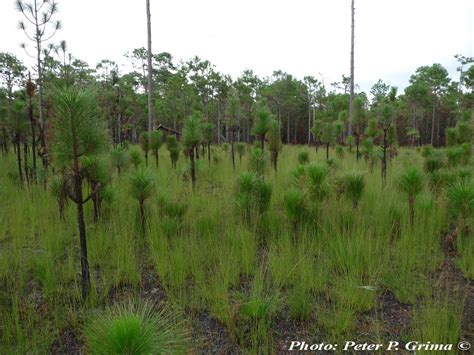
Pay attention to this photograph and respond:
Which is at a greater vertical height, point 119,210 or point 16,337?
point 119,210

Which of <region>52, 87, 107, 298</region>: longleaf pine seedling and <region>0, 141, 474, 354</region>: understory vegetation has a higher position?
<region>52, 87, 107, 298</region>: longleaf pine seedling

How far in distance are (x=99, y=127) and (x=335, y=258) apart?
294 centimetres

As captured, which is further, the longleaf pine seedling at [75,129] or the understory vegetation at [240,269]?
the longleaf pine seedling at [75,129]

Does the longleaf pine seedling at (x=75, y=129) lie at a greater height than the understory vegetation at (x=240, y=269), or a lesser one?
greater

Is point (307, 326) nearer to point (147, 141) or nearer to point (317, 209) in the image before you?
point (317, 209)

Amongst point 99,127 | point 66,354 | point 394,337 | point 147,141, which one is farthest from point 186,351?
point 147,141

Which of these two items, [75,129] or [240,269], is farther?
[240,269]

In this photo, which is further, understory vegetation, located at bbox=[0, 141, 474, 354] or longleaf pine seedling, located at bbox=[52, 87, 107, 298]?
longleaf pine seedling, located at bbox=[52, 87, 107, 298]

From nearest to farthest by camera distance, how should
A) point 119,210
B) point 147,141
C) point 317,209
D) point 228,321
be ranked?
1. point 228,321
2. point 317,209
3. point 119,210
4. point 147,141

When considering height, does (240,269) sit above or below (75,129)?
below

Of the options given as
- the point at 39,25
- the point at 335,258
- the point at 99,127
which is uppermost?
the point at 39,25

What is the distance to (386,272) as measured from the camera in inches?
140

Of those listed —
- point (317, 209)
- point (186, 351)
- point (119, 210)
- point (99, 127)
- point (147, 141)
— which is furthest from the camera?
point (147, 141)

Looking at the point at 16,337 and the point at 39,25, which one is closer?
the point at 16,337
